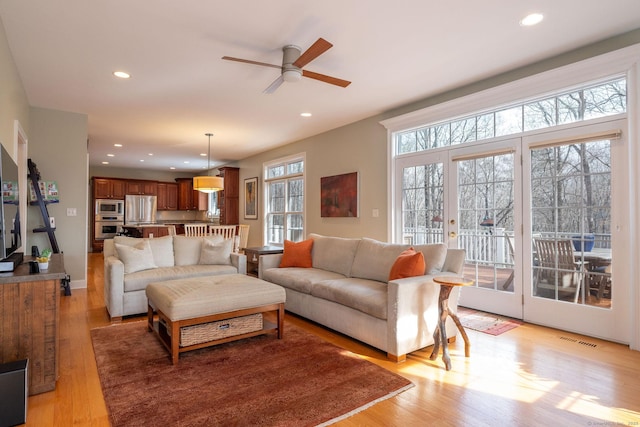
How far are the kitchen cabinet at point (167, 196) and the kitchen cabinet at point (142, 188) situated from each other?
0.18 meters

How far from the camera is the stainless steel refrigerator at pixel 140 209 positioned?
33.2ft

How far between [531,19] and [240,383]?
11.1 feet

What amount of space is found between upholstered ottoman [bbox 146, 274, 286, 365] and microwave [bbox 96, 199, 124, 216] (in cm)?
804

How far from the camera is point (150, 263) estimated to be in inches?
160

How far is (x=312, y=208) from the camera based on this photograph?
251 inches

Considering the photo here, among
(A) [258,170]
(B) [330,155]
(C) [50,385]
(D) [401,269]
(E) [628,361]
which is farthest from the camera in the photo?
(A) [258,170]

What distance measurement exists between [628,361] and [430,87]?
3.16 meters

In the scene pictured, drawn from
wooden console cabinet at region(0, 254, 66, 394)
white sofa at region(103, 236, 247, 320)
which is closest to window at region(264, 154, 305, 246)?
white sofa at region(103, 236, 247, 320)

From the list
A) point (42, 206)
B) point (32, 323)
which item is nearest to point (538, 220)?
point (32, 323)

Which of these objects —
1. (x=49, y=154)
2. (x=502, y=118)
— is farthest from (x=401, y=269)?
(x=49, y=154)

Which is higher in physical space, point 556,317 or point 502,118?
point 502,118

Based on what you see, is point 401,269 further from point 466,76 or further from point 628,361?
point 466,76

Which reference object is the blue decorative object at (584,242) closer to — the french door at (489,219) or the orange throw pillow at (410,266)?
the french door at (489,219)

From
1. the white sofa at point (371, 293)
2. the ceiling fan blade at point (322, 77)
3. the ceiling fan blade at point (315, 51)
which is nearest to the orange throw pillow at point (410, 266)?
the white sofa at point (371, 293)
